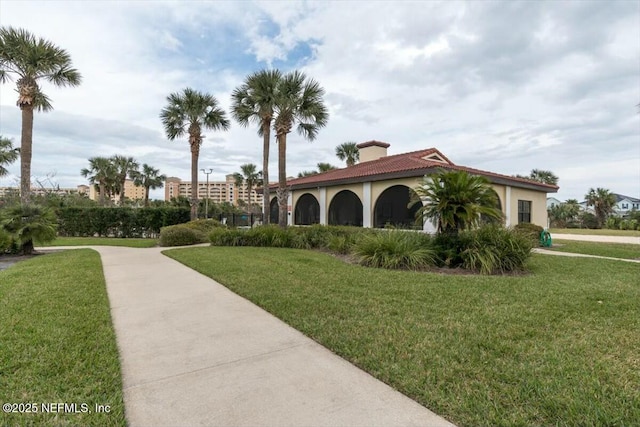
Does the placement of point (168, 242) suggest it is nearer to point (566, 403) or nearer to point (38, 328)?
point (38, 328)

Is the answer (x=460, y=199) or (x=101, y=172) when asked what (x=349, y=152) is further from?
(x=101, y=172)

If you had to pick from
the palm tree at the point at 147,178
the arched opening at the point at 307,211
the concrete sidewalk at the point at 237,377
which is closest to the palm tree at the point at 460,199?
the concrete sidewalk at the point at 237,377

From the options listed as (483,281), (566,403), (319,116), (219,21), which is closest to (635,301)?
(483,281)

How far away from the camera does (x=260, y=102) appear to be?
1603 centimetres

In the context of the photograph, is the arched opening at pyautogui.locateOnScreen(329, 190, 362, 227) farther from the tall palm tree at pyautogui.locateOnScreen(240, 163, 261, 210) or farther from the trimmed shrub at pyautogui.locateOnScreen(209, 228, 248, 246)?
the tall palm tree at pyautogui.locateOnScreen(240, 163, 261, 210)

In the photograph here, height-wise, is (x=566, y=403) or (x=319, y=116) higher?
(x=319, y=116)

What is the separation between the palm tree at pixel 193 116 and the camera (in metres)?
20.6

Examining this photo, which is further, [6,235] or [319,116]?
[319,116]

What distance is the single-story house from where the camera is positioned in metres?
14.7

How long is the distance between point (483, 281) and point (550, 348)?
3.41m

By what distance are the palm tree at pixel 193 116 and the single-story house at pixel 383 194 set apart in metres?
6.67

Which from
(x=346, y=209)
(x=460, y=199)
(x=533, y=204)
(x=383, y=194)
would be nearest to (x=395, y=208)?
(x=383, y=194)

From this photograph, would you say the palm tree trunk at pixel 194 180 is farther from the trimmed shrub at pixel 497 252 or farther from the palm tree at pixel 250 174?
the palm tree at pixel 250 174

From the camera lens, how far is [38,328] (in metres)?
→ 3.92
